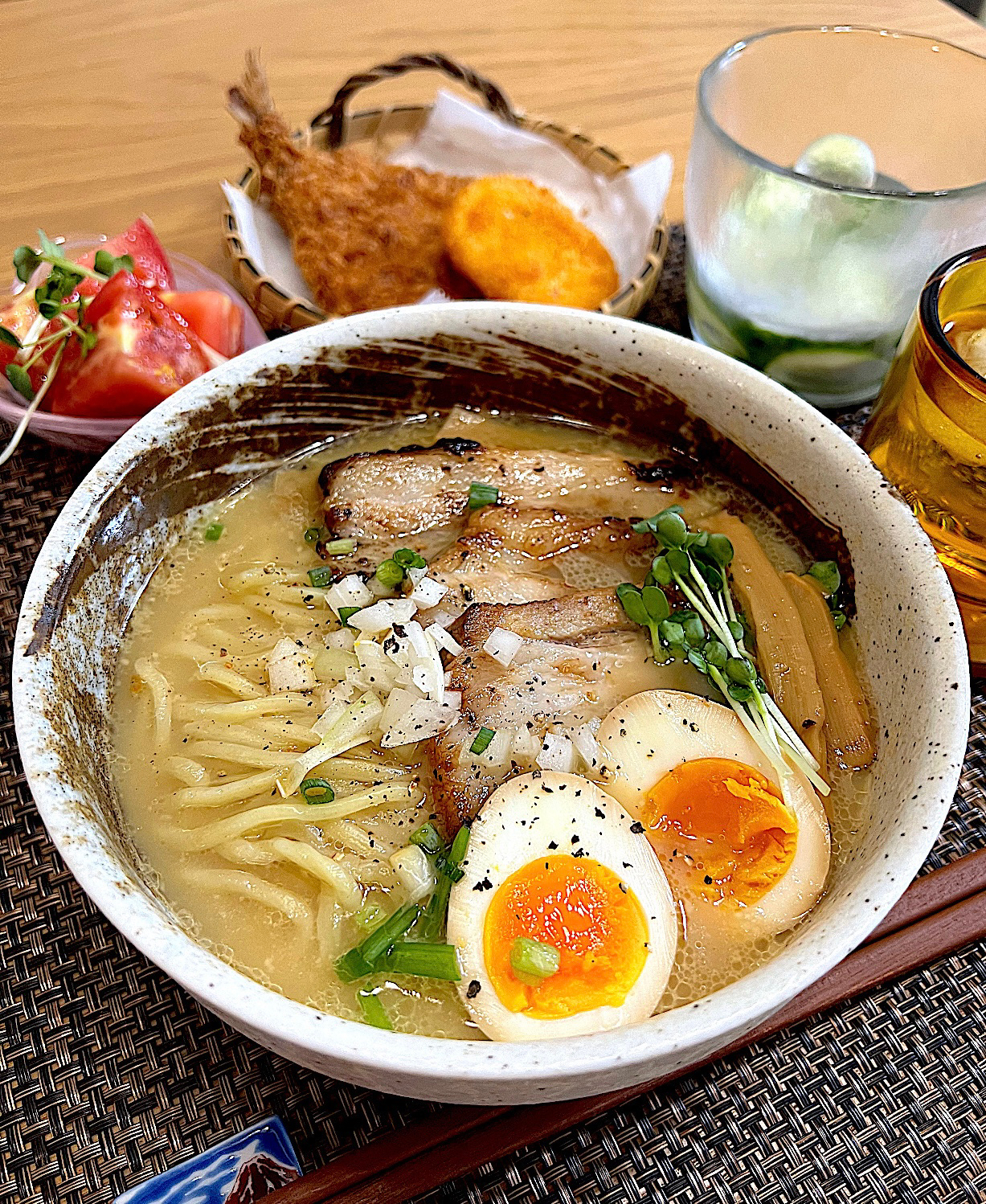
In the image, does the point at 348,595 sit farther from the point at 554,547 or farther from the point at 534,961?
the point at 534,961

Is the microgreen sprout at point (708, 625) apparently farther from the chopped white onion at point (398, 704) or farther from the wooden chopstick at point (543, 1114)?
the chopped white onion at point (398, 704)

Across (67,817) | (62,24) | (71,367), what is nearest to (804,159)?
(71,367)

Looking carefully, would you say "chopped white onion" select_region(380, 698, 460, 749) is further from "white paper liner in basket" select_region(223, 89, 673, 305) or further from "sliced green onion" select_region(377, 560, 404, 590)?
"white paper liner in basket" select_region(223, 89, 673, 305)

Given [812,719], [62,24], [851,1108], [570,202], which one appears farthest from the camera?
[62,24]

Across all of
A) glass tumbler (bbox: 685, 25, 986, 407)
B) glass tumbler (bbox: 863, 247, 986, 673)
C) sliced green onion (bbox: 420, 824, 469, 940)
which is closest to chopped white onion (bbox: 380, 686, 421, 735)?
sliced green onion (bbox: 420, 824, 469, 940)

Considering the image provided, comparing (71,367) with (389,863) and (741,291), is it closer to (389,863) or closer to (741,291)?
(389,863)

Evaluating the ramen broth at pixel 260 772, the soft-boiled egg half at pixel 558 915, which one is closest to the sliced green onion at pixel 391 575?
the ramen broth at pixel 260 772
